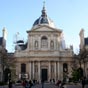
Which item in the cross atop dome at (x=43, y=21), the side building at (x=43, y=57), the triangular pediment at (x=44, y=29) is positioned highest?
the cross atop dome at (x=43, y=21)

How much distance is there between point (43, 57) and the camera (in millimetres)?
82938

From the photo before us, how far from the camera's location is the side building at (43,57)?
270ft

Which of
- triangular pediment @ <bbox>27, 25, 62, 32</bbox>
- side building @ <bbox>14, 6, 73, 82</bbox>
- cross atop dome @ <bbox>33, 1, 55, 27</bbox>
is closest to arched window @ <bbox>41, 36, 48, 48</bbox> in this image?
side building @ <bbox>14, 6, 73, 82</bbox>

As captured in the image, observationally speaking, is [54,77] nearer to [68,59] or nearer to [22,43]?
[68,59]

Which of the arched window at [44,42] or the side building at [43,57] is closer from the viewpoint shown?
the side building at [43,57]

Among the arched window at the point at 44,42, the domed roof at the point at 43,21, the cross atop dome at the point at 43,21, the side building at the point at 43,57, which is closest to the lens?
the side building at the point at 43,57

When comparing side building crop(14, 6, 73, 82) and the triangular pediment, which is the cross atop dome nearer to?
the triangular pediment

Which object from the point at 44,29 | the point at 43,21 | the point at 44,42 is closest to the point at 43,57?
the point at 44,42

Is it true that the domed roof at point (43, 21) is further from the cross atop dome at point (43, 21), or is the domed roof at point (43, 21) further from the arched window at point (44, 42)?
the arched window at point (44, 42)

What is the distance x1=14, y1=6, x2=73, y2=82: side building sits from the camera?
82.4 m

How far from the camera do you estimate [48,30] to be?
8419cm

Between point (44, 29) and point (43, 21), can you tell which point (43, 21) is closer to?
point (43, 21)

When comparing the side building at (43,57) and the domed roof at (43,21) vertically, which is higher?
the domed roof at (43,21)

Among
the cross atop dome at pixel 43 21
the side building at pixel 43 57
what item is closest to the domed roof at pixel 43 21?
the cross atop dome at pixel 43 21
